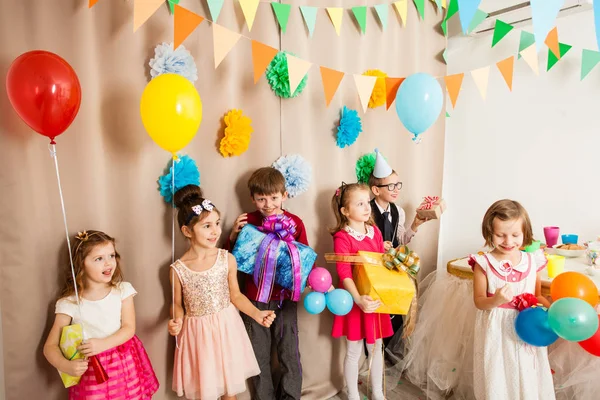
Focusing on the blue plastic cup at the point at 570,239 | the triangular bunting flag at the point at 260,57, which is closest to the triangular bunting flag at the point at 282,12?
the triangular bunting flag at the point at 260,57

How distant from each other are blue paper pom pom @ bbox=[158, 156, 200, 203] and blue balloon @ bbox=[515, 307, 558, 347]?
60.5 inches

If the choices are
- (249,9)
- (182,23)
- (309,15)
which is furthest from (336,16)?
(182,23)

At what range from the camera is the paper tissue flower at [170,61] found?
1.96 metres

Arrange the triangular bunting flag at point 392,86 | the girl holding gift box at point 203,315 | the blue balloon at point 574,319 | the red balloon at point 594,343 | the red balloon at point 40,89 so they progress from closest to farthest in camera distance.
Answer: the red balloon at point 40,89
the blue balloon at point 574,319
the red balloon at point 594,343
the girl holding gift box at point 203,315
the triangular bunting flag at point 392,86

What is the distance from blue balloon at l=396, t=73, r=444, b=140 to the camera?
7.24 ft

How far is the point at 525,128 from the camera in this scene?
288 centimetres

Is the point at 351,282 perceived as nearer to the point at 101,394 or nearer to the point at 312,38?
the point at 101,394

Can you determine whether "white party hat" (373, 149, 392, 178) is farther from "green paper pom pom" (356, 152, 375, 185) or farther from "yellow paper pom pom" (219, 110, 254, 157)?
"yellow paper pom pom" (219, 110, 254, 157)

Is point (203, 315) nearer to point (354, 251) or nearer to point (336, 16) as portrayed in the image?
point (354, 251)

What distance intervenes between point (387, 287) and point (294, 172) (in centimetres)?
77

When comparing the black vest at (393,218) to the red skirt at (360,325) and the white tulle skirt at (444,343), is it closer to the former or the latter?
the white tulle skirt at (444,343)

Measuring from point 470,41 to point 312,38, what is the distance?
128 cm

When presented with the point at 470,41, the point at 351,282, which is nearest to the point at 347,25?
the point at 470,41

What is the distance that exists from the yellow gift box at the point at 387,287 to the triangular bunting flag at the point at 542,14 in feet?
3.72
